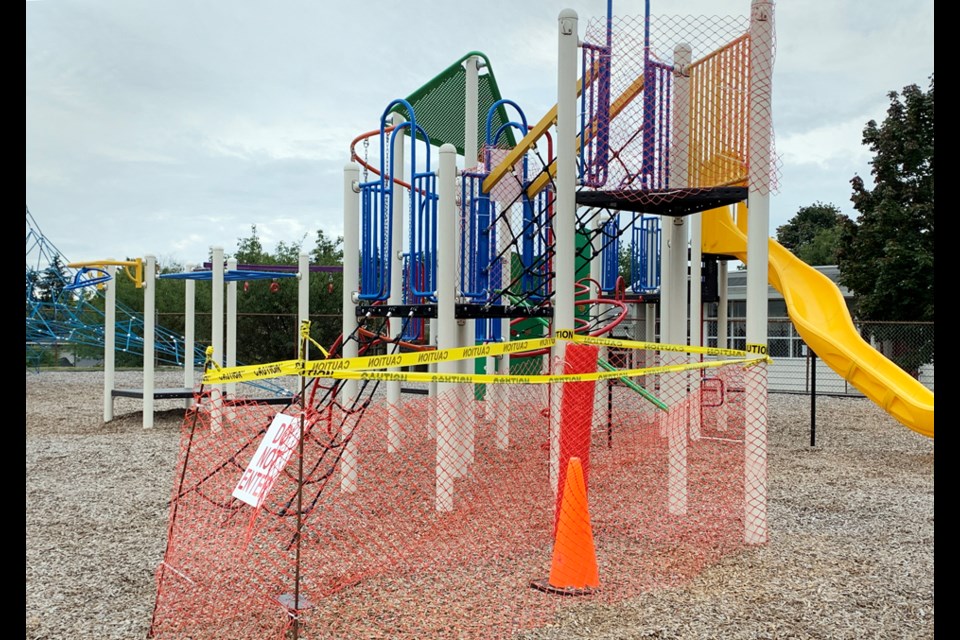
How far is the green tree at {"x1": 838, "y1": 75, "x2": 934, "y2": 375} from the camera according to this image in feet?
72.1

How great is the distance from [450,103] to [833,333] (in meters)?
5.15

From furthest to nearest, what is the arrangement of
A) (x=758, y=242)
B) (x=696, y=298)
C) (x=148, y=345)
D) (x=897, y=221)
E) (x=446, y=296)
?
1. (x=897, y=221)
2. (x=148, y=345)
3. (x=696, y=298)
4. (x=446, y=296)
5. (x=758, y=242)

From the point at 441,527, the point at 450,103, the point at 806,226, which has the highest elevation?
the point at 806,226

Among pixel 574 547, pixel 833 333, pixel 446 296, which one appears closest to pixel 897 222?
pixel 833 333

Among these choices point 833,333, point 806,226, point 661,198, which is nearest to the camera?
point 661,198

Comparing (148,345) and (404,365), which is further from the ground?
(404,365)

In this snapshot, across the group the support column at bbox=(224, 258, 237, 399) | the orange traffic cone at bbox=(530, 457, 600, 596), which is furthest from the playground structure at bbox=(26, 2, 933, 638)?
the support column at bbox=(224, 258, 237, 399)

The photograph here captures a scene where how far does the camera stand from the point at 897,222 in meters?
22.7

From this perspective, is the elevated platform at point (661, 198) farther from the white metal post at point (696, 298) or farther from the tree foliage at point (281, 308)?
the tree foliage at point (281, 308)

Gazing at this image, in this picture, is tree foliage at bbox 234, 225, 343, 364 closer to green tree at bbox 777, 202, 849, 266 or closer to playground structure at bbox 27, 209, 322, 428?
playground structure at bbox 27, 209, 322, 428

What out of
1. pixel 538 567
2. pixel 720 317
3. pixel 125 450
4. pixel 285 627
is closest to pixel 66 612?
pixel 285 627

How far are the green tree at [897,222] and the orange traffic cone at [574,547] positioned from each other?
1935cm

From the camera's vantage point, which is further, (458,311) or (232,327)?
(232,327)

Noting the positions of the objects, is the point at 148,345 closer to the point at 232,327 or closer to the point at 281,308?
the point at 232,327
